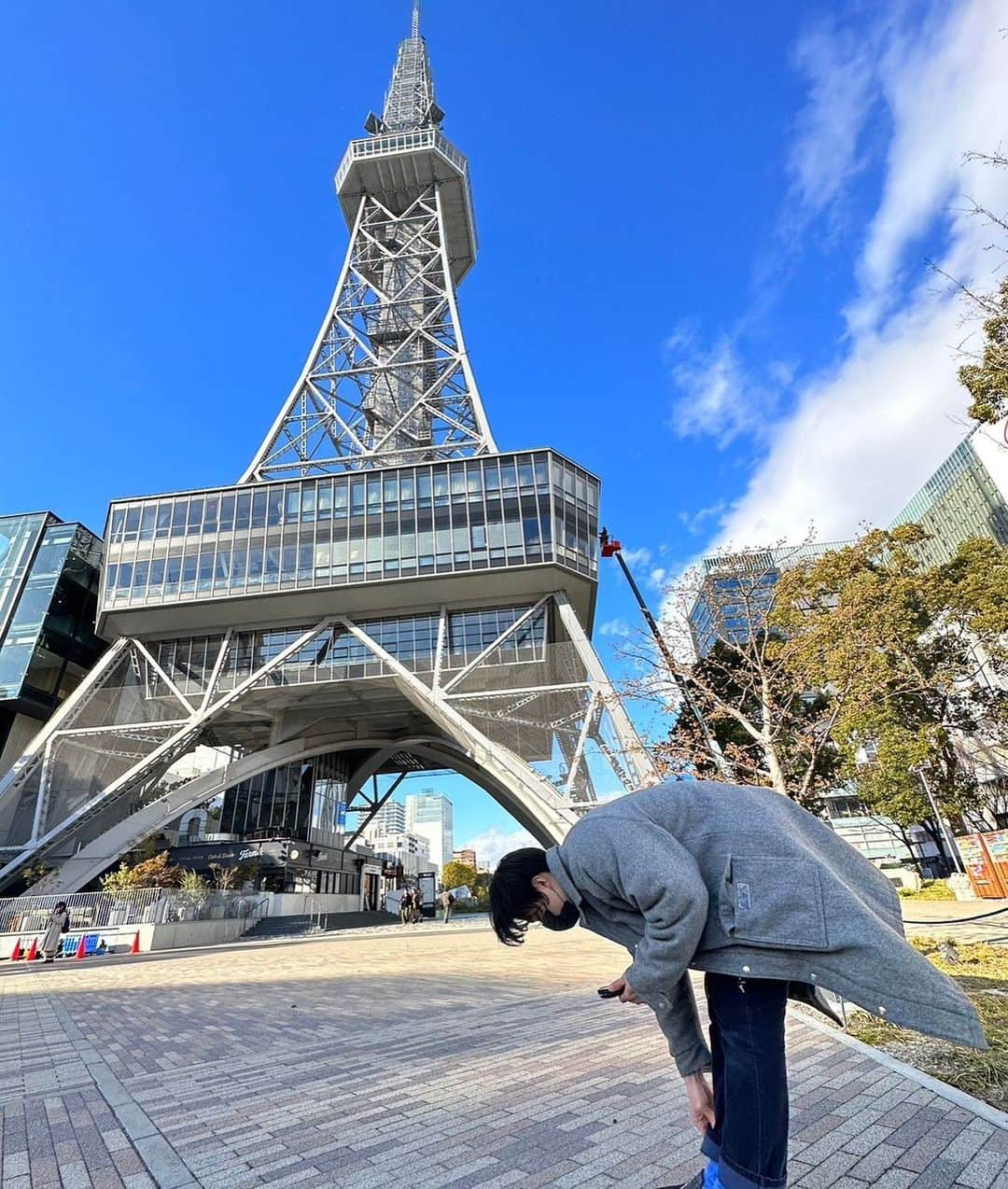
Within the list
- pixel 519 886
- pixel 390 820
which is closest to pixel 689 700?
pixel 519 886

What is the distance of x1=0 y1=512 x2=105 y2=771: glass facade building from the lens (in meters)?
36.6

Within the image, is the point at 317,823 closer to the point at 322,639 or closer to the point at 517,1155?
the point at 322,639

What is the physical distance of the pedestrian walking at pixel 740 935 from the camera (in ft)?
5.93

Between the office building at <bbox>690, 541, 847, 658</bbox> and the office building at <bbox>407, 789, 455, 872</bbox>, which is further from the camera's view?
the office building at <bbox>407, 789, 455, 872</bbox>

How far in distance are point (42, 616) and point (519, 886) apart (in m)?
43.8

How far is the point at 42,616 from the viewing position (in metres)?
37.6

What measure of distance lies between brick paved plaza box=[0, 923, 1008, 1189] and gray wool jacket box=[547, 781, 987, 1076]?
5.19ft

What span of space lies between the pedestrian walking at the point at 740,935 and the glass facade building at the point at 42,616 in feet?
140

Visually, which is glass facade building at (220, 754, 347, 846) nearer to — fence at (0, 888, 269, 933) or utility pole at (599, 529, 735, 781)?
fence at (0, 888, 269, 933)

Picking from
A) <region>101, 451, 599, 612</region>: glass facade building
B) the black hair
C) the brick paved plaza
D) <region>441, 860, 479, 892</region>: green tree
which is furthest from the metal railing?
<region>441, 860, 479, 892</region>: green tree

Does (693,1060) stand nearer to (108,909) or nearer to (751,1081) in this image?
(751,1081)

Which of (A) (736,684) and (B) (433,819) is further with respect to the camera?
(B) (433,819)

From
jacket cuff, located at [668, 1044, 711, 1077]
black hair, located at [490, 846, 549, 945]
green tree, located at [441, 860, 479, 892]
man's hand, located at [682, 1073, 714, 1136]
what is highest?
green tree, located at [441, 860, 479, 892]

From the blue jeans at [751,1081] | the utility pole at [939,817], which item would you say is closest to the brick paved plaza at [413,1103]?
the blue jeans at [751,1081]
